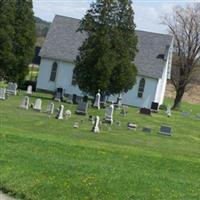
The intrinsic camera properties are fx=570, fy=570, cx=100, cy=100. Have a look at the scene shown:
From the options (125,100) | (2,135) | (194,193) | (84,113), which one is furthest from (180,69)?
(194,193)

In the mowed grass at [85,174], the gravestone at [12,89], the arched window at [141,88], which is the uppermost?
the arched window at [141,88]

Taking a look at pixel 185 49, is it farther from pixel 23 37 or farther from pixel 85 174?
pixel 85 174

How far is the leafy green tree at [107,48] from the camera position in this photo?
4222 centimetres

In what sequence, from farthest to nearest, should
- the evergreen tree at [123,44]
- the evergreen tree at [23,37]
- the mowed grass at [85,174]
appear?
1. the evergreen tree at [23,37]
2. the evergreen tree at [123,44]
3. the mowed grass at [85,174]

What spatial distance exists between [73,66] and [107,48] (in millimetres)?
14795

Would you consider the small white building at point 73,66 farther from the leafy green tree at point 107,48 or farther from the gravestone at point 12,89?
the gravestone at point 12,89

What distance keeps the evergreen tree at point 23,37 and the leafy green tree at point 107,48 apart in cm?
508

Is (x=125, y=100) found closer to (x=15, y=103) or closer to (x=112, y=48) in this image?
(x=112, y=48)

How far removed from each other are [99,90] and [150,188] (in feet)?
106

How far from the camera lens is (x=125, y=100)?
56312 mm

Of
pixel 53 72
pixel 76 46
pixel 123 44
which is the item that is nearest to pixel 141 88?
pixel 76 46

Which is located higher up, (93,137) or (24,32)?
(24,32)

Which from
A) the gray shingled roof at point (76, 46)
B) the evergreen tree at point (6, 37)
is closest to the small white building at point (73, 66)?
the gray shingled roof at point (76, 46)

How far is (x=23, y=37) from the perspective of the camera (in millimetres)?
46094
